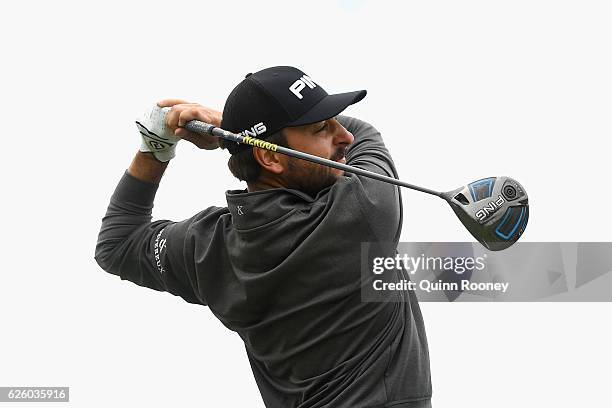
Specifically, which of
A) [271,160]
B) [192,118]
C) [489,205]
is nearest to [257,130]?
[271,160]

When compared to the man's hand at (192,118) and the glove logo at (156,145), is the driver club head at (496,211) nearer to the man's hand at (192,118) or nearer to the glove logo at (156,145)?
the man's hand at (192,118)

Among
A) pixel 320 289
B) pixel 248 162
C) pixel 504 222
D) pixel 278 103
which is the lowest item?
pixel 320 289

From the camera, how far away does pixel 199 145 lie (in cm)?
160

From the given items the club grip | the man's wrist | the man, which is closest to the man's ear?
the man

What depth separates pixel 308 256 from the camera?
137 cm

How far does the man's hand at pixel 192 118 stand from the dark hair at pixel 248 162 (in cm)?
8

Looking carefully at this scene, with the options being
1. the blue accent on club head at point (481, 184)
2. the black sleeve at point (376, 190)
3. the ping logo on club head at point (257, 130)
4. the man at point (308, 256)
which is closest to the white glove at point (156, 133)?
the man at point (308, 256)

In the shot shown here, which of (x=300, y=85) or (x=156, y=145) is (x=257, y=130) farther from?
(x=156, y=145)

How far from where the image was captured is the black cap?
4.61 feet

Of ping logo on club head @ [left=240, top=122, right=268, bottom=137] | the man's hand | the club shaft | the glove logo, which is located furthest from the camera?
the glove logo

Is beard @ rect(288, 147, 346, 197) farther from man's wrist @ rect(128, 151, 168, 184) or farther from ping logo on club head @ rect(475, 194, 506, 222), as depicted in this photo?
man's wrist @ rect(128, 151, 168, 184)

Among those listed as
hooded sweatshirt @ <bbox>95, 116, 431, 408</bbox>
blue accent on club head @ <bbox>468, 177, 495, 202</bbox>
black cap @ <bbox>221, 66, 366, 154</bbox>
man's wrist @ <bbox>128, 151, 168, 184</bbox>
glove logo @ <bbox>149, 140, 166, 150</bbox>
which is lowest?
hooded sweatshirt @ <bbox>95, 116, 431, 408</bbox>

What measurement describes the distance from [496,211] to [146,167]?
783 millimetres

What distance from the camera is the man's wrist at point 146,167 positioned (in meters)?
1.72
